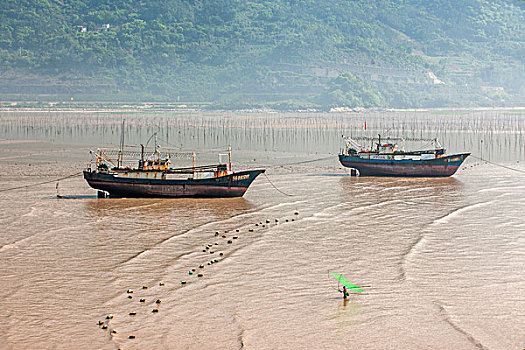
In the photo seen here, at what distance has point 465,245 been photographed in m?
30.5

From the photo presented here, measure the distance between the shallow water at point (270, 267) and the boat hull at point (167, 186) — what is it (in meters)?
0.63

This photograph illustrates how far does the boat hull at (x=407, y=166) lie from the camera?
54.5 metres

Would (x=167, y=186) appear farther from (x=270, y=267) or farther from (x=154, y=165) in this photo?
(x=270, y=267)

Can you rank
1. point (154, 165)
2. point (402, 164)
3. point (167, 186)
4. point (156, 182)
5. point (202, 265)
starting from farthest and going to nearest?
point (402, 164) < point (154, 165) < point (167, 186) < point (156, 182) < point (202, 265)

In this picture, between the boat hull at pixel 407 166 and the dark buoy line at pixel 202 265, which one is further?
the boat hull at pixel 407 166

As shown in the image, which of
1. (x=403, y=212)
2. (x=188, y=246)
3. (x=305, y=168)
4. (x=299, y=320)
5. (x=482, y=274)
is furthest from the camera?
(x=305, y=168)

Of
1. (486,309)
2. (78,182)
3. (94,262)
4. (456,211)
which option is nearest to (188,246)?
(94,262)

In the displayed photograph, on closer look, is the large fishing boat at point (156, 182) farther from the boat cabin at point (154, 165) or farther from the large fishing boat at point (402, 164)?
the large fishing boat at point (402, 164)

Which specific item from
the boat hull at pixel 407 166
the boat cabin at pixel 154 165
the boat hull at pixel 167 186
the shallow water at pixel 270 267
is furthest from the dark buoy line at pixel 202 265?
the boat hull at pixel 407 166

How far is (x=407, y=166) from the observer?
180 ft

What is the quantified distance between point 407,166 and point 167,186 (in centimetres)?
2046

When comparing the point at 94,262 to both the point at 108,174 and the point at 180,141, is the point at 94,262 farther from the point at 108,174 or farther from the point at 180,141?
the point at 180,141

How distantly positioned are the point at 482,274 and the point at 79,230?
17846 millimetres

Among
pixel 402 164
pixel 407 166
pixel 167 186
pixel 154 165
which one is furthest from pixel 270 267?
pixel 407 166
